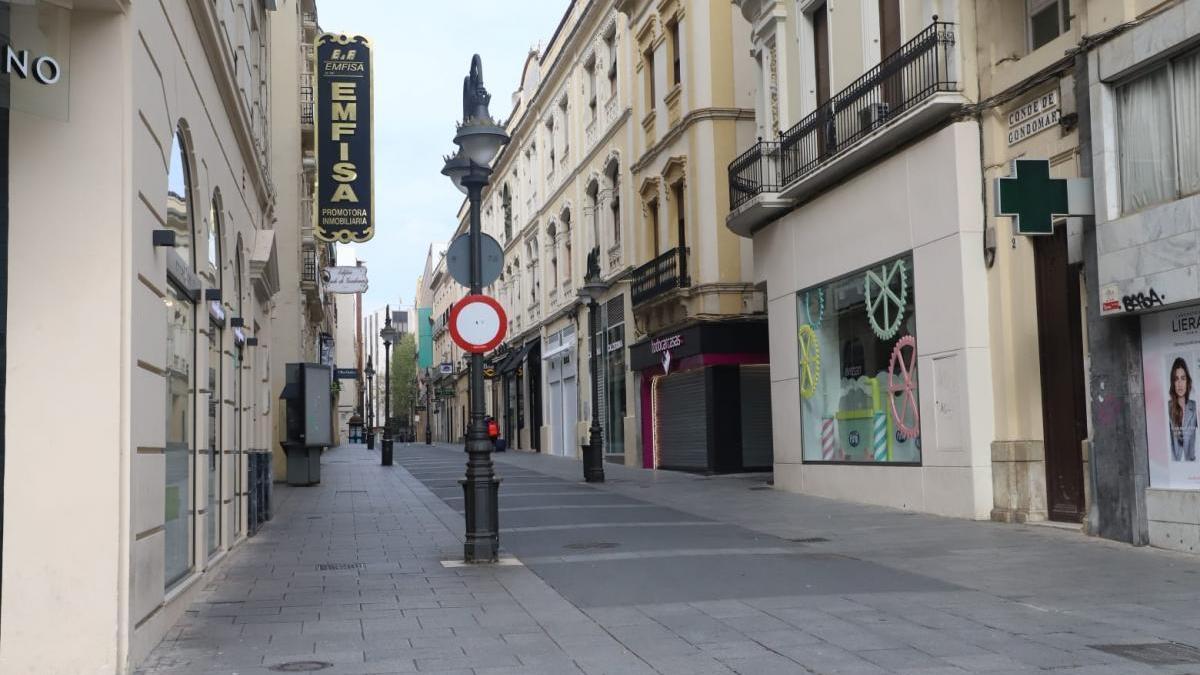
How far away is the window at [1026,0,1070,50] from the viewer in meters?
13.2

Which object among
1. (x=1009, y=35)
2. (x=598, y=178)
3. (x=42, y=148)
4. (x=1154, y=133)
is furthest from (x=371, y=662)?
(x=598, y=178)

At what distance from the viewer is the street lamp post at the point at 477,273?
1138 centimetres

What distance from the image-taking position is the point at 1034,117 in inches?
519

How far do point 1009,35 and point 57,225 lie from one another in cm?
1136

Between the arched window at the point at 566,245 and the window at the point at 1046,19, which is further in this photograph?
the arched window at the point at 566,245

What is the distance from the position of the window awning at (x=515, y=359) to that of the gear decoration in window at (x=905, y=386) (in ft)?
99.5

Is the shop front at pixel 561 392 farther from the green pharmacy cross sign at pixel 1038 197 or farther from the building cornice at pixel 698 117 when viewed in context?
the green pharmacy cross sign at pixel 1038 197

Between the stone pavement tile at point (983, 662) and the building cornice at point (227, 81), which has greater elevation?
the building cornice at point (227, 81)

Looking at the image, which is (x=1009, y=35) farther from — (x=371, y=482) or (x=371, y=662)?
(x=371, y=482)

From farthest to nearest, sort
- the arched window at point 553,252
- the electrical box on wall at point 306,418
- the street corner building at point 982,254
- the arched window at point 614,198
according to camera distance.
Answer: the arched window at point 553,252, the arched window at point 614,198, the electrical box on wall at point 306,418, the street corner building at point 982,254

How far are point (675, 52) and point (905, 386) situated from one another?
14011mm

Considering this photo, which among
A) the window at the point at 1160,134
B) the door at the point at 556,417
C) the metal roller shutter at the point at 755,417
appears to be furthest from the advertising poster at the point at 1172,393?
the door at the point at 556,417

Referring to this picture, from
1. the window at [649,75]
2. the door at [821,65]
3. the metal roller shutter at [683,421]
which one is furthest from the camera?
the window at [649,75]

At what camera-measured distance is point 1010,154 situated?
45.1ft
